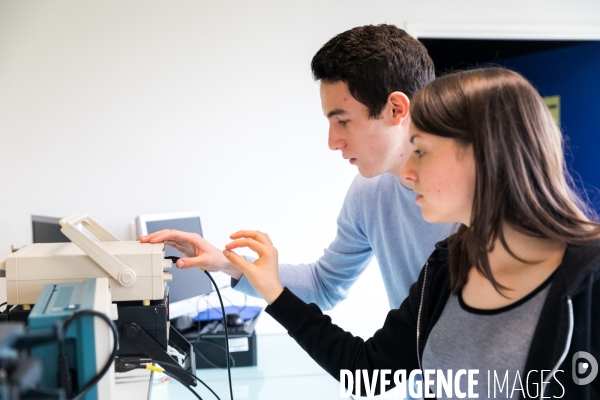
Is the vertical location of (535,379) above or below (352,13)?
below

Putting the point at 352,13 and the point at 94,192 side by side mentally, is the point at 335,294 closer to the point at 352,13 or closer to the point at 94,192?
the point at 94,192

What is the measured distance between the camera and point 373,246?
1627 millimetres

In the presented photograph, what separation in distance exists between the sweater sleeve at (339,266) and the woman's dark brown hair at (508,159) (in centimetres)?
63

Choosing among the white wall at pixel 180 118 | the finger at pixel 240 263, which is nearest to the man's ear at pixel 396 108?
the finger at pixel 240 263

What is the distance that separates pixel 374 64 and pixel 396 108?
0.12 metres

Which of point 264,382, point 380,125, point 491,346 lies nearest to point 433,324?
point 491,346

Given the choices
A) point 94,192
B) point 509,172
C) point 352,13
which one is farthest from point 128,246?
point 352,13

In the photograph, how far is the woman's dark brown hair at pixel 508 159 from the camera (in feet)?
3.23

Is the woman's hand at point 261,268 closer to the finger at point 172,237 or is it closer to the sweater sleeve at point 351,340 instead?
the sweater sleeve at point 351,340

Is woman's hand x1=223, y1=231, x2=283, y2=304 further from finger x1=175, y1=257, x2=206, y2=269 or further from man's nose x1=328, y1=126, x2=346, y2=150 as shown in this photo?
man's nose x1=328, y1=126, x2=346, y2=150

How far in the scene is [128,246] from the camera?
47.2 inches

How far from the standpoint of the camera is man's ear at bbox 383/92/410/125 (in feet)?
4.69

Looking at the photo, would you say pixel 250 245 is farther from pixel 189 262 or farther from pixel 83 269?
pixel 83 269

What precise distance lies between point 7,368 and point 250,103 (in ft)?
7.29
